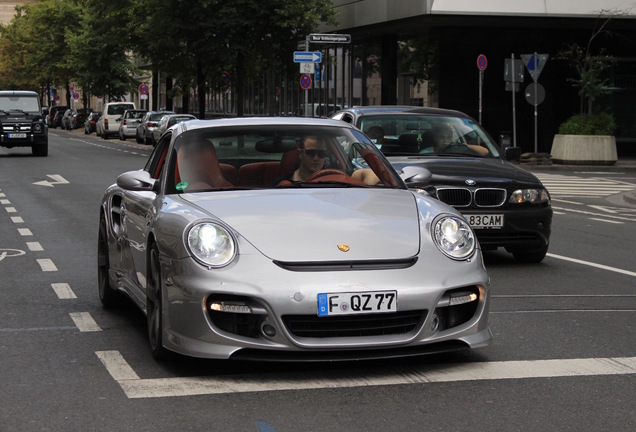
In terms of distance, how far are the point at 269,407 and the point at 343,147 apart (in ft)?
7.96

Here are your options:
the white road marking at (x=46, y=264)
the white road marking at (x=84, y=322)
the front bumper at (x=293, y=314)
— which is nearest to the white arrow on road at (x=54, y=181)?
the white road marking at (x=46, y=264)

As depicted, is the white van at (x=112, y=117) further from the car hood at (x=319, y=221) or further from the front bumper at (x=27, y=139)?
the car hood at (x=319, y=221)

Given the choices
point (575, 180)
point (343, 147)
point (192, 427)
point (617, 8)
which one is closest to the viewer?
point (192, 427)

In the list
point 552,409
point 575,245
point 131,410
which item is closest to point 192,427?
point 131,410

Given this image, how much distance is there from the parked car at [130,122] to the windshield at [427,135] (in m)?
47.3

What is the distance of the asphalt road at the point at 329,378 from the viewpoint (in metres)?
5.12

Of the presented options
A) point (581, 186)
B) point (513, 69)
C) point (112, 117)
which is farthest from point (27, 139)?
point (112, 117)

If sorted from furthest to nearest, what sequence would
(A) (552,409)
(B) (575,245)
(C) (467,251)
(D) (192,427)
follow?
(B) (575,245) → (C) (467,251) → (A) (552,409) → (D) (192,427)

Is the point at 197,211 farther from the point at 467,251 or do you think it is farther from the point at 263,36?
the point at 263,36

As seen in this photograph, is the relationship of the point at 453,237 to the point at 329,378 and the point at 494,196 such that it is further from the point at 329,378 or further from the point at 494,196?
the point at 494,196

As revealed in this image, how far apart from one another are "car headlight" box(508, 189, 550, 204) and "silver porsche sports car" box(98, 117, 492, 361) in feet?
13.6

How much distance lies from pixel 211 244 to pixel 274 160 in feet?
4.46

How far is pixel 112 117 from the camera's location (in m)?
62.6

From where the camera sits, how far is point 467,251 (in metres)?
6.20
